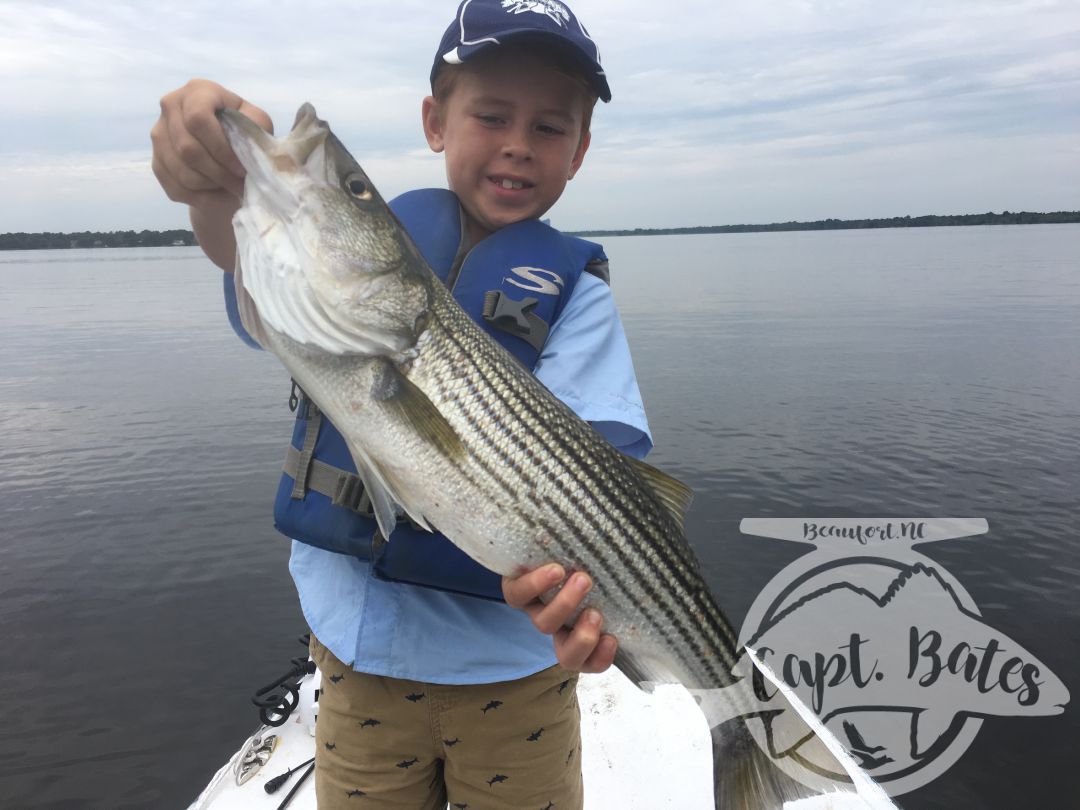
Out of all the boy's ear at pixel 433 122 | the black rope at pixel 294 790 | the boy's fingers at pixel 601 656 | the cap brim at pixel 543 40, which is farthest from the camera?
the black rope at pixel 294 790

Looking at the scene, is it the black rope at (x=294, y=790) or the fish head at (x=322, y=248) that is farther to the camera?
the black rope at (x=294, y=790)

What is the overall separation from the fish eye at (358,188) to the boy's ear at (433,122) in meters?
0.97

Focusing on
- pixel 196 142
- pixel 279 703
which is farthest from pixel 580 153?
pixel 279 703

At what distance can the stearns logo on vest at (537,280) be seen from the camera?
3.09m

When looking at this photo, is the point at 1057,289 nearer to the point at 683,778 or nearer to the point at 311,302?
the point at 683,778

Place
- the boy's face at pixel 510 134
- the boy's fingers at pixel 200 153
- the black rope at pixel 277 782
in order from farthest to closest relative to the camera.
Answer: the black rope at pixel 277 782, the boy's face at pixel 510 134, the boy's fingers at pixel 200 153

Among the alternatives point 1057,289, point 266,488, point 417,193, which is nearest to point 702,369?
point 266,488

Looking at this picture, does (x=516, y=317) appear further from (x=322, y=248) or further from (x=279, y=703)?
(x=279, y=703)

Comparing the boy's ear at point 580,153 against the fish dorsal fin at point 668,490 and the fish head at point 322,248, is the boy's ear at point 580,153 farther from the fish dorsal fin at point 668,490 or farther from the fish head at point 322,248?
the fish dorsal fin at point 668,490

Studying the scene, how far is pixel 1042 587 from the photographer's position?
1120 centimetres

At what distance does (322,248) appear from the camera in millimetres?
2438

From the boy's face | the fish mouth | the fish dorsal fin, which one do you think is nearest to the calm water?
the fish dorsal fin

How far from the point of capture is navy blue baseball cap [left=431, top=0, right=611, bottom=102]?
2846 millimetres

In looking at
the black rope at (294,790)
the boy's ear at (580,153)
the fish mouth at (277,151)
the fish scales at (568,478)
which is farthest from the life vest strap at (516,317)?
the black rope at (294,790)
